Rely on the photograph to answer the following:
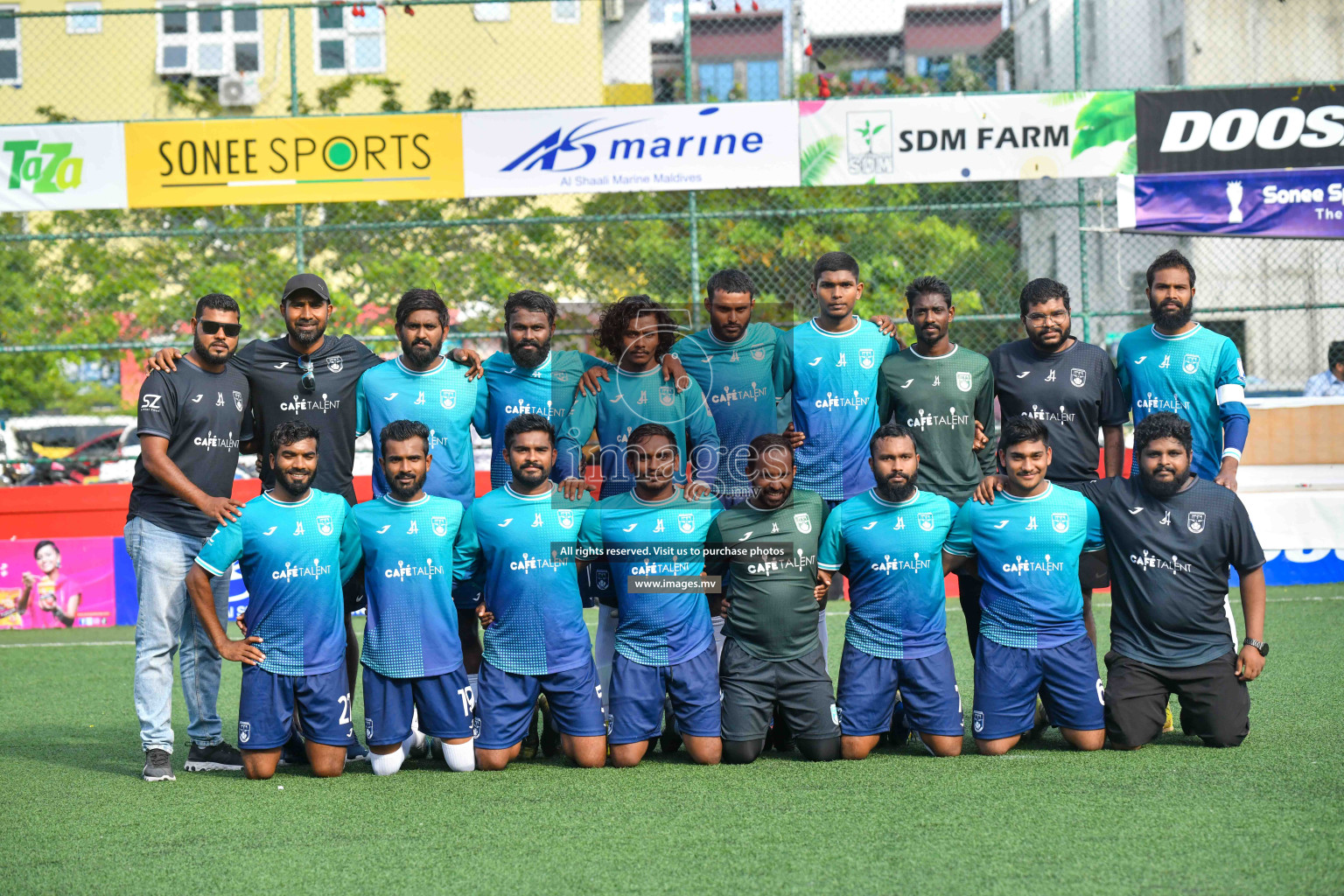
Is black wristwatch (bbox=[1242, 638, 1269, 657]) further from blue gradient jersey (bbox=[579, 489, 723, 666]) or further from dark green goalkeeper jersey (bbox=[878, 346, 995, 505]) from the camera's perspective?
blue gradient jersey (bbox=[579, 489, 723, 666])

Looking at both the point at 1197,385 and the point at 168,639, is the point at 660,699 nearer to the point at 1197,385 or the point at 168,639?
the point at 168,639

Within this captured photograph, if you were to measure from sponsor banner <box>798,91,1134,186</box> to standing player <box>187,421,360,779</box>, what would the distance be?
641cm

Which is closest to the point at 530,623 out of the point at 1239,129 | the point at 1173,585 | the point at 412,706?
the point at 412,706

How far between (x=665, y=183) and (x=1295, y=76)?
1591cm

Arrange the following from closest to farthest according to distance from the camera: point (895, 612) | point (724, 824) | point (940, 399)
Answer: point (724, 824), point (895, 612), point (940, 399)

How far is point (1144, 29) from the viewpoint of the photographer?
24125 millimetres

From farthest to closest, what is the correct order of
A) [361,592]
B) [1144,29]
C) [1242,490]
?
[1144,29]
[1242,490]
[361,592]

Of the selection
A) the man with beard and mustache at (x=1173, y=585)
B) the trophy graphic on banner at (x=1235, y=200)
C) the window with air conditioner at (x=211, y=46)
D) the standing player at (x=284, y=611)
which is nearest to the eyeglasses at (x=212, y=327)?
the standing player at (x=284, y=611)

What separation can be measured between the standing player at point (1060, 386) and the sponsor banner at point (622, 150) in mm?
5000

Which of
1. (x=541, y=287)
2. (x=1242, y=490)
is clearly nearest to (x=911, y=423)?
(x=1242, y=490)

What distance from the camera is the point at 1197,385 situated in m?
6.25

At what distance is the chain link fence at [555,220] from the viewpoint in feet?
42.7

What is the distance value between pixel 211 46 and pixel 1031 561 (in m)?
21.8

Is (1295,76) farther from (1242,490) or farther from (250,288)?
(250,288)
